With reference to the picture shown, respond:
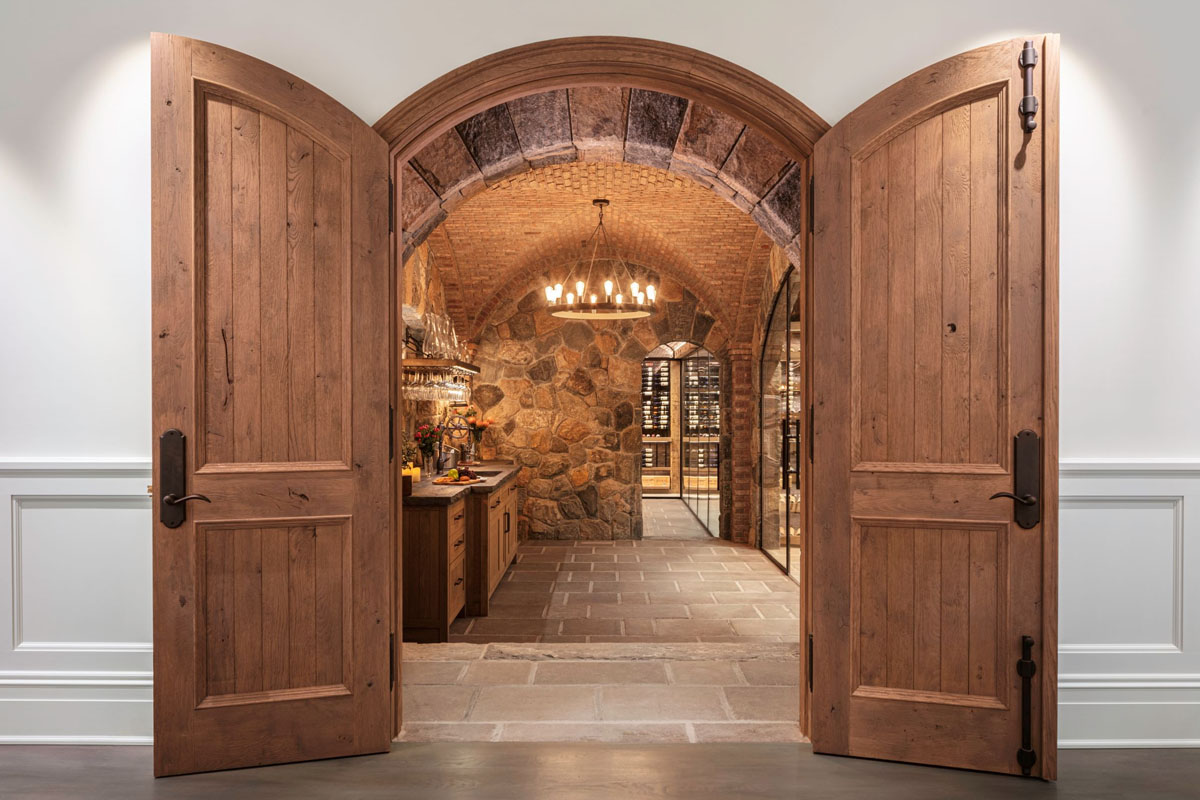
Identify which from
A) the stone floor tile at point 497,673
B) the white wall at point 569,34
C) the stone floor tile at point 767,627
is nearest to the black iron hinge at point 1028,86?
the white wall at point 569,34

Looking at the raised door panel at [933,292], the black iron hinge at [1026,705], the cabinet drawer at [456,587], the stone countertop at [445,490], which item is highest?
the raised door panel at [933,292]

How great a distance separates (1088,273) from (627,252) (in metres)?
6.26

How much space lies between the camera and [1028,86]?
232cm

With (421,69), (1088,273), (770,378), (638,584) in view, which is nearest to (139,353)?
(421,69)

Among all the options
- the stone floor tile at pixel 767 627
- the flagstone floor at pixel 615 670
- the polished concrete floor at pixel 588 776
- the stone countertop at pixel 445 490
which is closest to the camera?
the polished concrete floor at pixel 588 776

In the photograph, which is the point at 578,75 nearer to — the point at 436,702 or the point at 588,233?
the point at 436,702

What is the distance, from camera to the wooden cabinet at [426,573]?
4531 millimetres

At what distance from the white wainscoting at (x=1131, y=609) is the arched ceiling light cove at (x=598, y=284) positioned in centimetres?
469

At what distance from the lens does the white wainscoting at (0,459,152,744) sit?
2.60m

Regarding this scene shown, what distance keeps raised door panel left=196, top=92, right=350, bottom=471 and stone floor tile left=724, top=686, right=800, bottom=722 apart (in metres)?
1.84

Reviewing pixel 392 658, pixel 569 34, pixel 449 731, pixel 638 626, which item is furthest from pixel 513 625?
pixel 569 34

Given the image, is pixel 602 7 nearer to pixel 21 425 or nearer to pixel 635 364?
pixel 21 425

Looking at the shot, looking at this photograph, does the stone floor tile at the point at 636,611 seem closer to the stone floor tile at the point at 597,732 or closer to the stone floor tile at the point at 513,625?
the stone floor tile at the point at 513,625

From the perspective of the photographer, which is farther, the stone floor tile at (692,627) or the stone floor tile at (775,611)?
the stone floor tile at (775,611)
